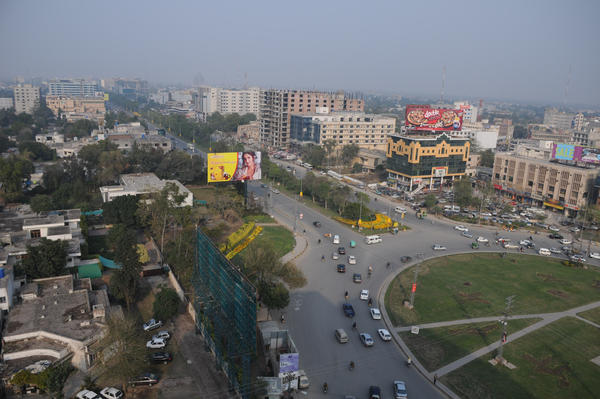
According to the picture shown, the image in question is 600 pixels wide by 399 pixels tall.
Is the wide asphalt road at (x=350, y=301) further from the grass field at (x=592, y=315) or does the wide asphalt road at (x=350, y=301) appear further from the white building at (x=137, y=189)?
the grass field at (x=592, y=315)

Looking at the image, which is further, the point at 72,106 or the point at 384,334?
the point at 72,106

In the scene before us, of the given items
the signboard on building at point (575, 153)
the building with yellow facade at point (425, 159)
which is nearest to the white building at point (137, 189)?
the building with yellow facade at point (425, 159)

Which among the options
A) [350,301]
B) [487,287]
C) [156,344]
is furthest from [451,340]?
[156,344]

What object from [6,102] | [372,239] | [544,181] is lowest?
[372,239]

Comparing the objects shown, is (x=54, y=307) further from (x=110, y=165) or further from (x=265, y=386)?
(x=110, y=165)

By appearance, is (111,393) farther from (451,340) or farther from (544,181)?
(544,181)

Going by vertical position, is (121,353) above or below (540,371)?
above

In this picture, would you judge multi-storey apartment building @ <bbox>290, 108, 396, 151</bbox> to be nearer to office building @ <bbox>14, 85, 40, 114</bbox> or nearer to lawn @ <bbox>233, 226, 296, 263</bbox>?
lawn @ <bbox>233, 226, 296, 263</bbox>
